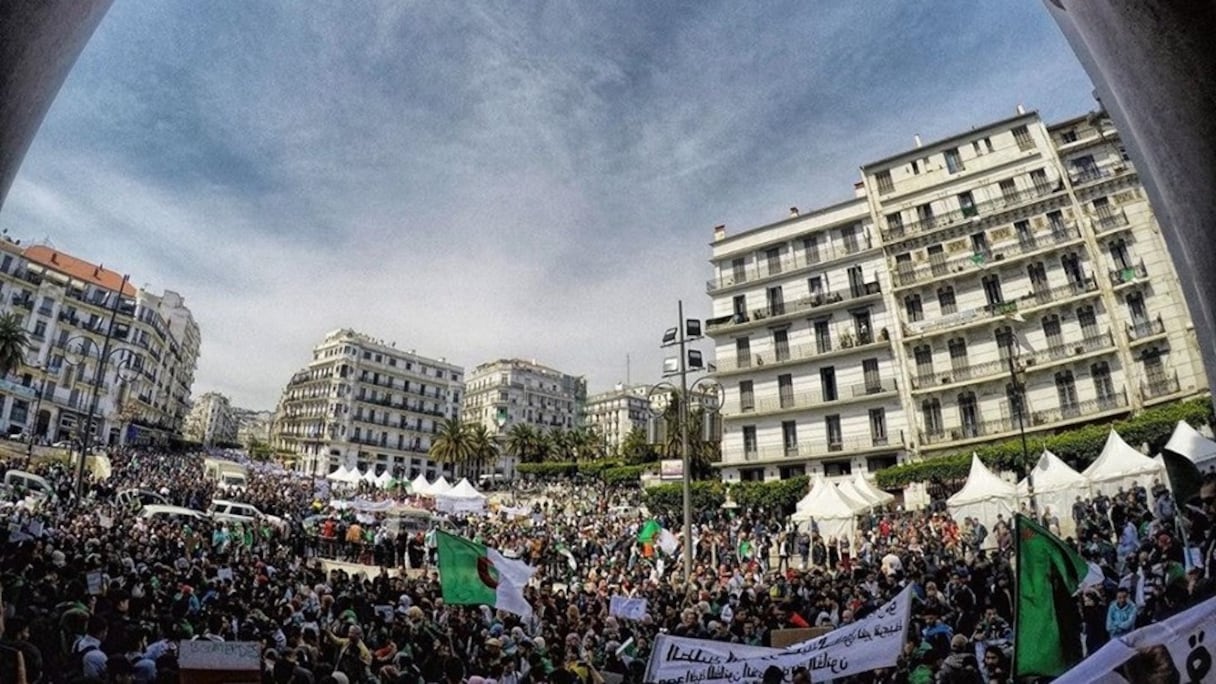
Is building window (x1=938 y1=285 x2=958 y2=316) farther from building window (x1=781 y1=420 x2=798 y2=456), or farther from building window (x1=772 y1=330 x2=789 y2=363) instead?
building window (x1=781 y1=420 x2=798 y2=456)

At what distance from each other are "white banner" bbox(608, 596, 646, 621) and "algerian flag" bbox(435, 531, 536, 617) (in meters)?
2.43

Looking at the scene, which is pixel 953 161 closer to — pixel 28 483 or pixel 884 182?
pixel 884 182

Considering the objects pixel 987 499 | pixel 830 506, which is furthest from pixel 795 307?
pixel 987 499

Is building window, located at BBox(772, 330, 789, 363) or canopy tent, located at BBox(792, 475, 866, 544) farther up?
building window, located at BBox(772, 330, 789, 363)

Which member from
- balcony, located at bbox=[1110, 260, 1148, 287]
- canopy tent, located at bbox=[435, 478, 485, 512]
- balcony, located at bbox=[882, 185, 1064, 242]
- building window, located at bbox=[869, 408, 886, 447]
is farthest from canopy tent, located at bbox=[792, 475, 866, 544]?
balcony, located at bbox=[882, 185, 1064, 242]

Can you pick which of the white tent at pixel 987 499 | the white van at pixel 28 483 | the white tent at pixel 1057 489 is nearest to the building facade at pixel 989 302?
the white tent at pixel 1057 489

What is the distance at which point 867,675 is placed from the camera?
29.3ft

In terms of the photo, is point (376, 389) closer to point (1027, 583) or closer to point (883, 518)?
point (883, 518)

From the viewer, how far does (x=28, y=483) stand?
89.2ft

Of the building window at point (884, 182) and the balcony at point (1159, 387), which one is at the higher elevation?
the building window at point (884, 182)

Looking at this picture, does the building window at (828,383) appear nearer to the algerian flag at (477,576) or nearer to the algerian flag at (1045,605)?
the algerian flag at (477,576)

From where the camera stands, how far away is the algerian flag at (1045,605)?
6027mm

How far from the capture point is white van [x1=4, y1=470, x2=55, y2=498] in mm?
26266

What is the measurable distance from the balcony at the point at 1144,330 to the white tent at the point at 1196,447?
20097 millimetres
